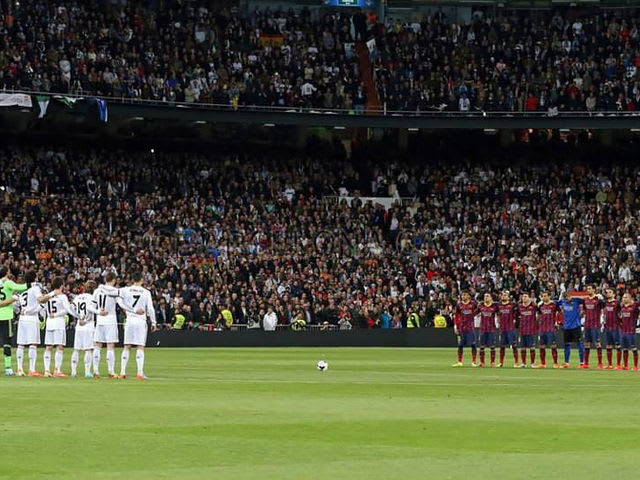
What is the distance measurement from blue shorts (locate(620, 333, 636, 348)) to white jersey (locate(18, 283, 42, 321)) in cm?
1611

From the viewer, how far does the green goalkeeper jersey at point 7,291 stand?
30955 millimetres

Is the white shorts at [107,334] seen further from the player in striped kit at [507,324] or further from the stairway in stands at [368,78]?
the stairway in stands at [368,78]

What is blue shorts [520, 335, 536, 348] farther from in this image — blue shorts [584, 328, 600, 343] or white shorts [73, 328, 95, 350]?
white shorts [73, 328, 95, 350]

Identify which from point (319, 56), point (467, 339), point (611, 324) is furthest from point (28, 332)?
point (319, 56)

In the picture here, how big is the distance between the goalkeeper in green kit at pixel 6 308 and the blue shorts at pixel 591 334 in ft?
52.1

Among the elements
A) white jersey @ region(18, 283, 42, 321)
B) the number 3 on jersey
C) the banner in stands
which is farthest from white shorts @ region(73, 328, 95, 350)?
the banner in stands

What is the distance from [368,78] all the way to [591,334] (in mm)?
34254

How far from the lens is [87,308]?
101 ft

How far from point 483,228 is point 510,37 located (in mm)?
12871

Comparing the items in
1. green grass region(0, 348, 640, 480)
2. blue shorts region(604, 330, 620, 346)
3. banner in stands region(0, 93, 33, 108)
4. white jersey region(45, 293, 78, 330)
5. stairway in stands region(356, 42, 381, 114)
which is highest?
stairway in stands region(356, 42, 381, 114)

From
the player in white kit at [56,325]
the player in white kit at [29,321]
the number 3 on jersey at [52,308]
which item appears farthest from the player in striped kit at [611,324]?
the player in white kit at [29,321]

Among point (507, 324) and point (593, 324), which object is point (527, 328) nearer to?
point (507, 324)

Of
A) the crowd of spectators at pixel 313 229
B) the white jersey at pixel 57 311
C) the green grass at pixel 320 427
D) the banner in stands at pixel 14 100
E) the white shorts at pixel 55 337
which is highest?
the banner in stands at pixel 14 100

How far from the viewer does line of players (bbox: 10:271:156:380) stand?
97.0ft
